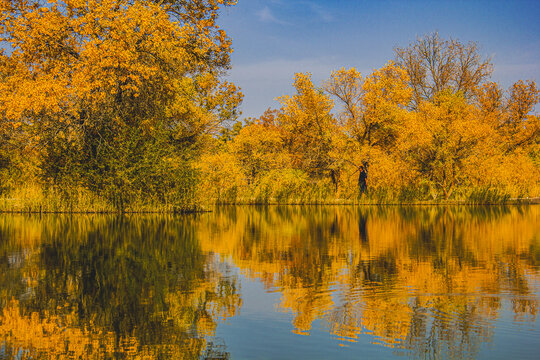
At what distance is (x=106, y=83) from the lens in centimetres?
2314

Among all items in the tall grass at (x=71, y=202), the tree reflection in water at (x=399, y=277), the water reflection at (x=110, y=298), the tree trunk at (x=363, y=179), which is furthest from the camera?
the tree trunk at (x=363, y=179)

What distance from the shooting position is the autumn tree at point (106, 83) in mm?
21531

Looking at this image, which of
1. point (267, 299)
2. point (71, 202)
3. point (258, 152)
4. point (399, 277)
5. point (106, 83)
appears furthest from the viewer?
point (258, 152)

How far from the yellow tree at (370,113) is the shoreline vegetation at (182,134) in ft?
0.31

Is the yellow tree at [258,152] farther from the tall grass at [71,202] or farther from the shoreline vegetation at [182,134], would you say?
the tall grass at [71,202]

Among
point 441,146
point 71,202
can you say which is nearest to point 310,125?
point 441,146

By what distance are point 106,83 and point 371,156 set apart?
807 inches

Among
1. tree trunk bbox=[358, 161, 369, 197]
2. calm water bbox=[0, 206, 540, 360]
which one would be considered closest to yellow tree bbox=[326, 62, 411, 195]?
tree trunk bbox=[358, 161, 369, 197]

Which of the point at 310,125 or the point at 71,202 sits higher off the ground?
the point at 310,125

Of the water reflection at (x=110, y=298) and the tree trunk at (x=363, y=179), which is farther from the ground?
the tree trunk at (x=363, y=179)

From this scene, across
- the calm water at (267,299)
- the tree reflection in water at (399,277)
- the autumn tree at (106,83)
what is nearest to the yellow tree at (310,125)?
the autumn tree at (106,83)

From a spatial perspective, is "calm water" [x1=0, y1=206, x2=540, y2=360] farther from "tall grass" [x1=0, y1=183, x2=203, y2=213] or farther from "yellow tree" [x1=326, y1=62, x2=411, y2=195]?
"yellow tree" [x1=326, y1=62, x2=411, y2=195]

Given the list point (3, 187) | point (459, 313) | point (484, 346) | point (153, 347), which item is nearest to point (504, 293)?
point (459, 313)

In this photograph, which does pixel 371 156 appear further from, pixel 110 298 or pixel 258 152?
pixel 110 298
